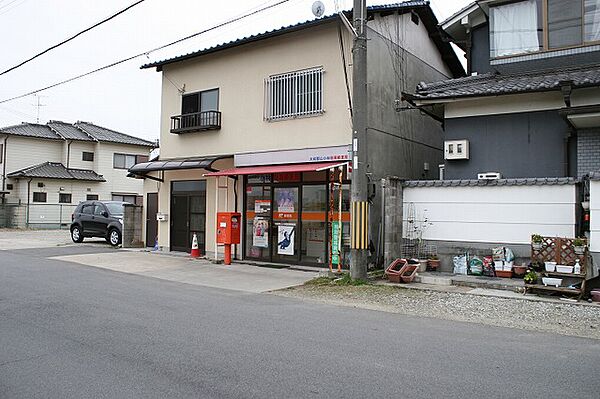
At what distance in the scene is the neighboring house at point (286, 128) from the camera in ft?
45.0

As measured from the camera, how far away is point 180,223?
1798cm

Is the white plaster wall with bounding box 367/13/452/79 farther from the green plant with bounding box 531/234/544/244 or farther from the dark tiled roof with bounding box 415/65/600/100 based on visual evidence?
the green plant with bounding box 531/234/544/244

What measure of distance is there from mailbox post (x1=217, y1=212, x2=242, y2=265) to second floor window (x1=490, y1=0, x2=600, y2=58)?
27.7ft

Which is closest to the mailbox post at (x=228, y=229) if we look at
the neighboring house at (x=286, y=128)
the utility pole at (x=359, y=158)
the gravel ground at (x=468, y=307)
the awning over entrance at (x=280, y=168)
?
the neighboring house at (x=286, y=128)

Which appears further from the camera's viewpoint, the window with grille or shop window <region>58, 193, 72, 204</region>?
shop window <region>58, 193, 72, 204</region>

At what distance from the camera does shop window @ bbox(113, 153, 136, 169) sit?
38.3 m

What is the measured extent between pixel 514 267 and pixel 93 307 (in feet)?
27.1

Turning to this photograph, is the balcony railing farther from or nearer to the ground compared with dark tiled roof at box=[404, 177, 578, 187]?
farther from the ground

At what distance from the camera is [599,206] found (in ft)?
30.5

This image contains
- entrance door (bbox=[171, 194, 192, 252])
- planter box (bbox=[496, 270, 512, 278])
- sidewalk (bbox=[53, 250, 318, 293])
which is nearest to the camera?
planter box (bbox=[496, 270, 512, 278])

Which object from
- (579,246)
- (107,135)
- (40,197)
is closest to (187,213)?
(579,246)

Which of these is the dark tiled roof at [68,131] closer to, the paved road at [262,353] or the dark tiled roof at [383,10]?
the dark tiled roof at [383,10]

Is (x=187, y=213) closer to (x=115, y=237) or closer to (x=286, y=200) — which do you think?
(x=286, y=200)

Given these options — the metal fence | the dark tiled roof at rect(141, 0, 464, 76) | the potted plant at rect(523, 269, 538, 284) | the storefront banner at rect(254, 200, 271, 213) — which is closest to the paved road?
the potted plant at rect(523, 269, 538, 284)
